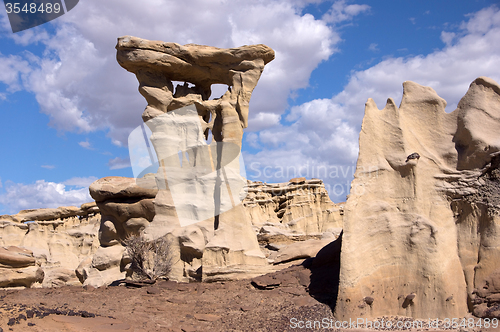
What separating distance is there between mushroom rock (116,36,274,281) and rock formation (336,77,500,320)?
468 centimetres

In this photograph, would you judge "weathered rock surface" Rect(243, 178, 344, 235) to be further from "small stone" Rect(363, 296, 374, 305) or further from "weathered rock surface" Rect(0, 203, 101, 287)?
"small stone" Rect(363, 296, 374, 305)

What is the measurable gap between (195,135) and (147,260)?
4225mm

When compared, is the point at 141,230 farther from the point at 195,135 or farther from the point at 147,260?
the point at 195,135

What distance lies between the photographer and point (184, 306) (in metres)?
8.06

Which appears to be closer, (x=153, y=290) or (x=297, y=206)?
(x=153, y=290)

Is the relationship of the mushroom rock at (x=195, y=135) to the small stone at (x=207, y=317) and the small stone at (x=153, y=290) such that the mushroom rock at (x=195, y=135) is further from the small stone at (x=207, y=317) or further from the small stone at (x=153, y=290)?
the small stone at (x=207, y=317)

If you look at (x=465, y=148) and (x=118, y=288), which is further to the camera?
(x=118, y=288)

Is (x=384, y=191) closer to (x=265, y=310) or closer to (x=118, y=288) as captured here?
(x=265, y=310)

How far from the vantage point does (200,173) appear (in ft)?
39.5

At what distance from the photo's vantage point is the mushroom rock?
1132 cm

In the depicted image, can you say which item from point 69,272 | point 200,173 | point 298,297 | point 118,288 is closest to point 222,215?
point 200,173

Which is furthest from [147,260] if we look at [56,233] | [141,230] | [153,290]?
[56,233]

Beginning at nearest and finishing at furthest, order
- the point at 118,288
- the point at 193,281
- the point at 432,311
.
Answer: the point at 432,311 → the point at 118,288 → the point at 193,281

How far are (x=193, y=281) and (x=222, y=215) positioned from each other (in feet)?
6.64
